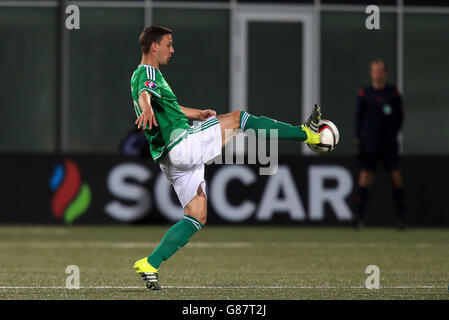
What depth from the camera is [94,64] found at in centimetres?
1908

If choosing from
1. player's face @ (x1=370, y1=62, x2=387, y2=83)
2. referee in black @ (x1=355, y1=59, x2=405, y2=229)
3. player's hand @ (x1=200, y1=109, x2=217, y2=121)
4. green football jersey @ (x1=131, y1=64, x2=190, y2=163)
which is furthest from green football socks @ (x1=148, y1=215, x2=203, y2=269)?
player's face @ (x1=370, y1=62, x2=387, y2=83)

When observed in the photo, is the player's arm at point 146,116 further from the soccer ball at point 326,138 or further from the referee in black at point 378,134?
the referee in black at point 378,134

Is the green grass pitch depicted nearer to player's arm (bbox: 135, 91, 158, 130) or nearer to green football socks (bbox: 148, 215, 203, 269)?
green football socks (bbox: 148, 215, 203, 269)

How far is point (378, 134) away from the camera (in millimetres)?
15047

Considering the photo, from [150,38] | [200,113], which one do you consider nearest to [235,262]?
[200,113]

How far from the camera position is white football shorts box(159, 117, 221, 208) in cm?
757

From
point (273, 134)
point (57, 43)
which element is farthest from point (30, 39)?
point (273, 134)

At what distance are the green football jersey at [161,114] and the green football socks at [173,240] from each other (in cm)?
52

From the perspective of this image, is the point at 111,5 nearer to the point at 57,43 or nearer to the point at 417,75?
the point at 57,43

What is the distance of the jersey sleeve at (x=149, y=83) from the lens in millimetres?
7449

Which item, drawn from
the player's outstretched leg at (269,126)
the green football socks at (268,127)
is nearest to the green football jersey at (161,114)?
the player's outstretched leg at (269,126)

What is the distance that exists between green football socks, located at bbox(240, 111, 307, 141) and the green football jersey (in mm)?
432

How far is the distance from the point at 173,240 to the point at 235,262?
2962 millimetres

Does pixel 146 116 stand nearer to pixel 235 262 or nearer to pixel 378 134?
pixel 235 262
